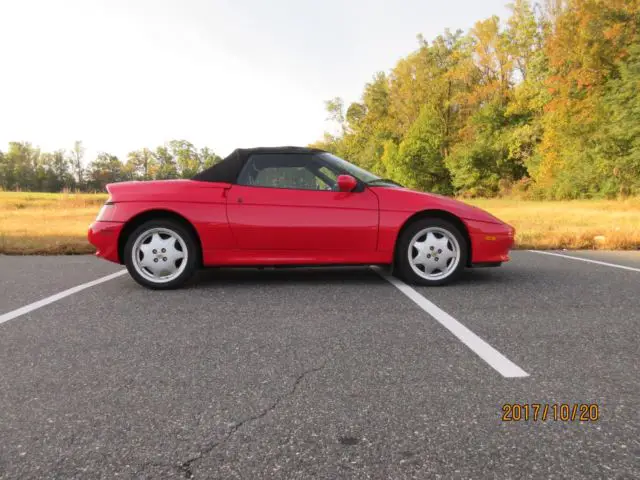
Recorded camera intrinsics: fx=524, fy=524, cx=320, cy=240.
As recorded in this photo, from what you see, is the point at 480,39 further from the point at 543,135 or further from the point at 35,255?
the point at 35,255

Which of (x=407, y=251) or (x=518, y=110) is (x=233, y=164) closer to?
(x=407, y=251)

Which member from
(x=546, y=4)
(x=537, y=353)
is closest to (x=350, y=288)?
(x=537, y=353)

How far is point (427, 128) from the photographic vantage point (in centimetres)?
5447

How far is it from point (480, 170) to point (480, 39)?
11598mm

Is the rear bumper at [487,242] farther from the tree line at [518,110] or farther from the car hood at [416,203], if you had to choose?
the tree line at [518,110]

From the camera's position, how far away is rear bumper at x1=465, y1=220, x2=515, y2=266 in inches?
215

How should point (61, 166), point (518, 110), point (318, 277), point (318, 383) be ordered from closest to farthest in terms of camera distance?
point (318, 383), point (318, 277), point (518, 110), point (61, 166)

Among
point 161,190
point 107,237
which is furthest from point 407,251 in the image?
point 107,237

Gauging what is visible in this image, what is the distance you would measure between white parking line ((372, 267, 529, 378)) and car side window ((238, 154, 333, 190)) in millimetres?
1428

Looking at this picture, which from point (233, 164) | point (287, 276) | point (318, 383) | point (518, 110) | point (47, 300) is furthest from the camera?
point (518, 110)

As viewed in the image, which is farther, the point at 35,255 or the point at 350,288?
the point at 35,255

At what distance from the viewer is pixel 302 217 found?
5.36 meters

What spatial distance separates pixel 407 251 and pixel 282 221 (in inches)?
52.3

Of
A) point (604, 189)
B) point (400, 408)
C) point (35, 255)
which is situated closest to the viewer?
point (400, 408)
